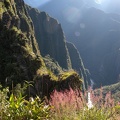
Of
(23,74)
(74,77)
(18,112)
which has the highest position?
(23,74)

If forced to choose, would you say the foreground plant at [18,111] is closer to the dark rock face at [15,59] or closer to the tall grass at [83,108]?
the tall grass at [83,108]

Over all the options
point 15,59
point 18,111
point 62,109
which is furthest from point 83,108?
point 15,59

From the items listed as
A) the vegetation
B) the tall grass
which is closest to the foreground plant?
the vegetation

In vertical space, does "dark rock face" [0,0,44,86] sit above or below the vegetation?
above

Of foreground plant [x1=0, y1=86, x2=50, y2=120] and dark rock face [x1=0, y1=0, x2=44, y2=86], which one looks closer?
foreground plant [x1=0, y1=86, x2=50, y2=120]

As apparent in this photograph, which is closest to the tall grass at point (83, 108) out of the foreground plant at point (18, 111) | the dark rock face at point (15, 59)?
the foreground plant at point (18, 111)

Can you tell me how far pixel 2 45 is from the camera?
28.0m

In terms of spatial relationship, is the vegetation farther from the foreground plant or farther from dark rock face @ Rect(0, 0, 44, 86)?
dark rock face @ Rect(0, 0, 44, 86)

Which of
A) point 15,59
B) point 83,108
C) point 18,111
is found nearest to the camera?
point 18,111

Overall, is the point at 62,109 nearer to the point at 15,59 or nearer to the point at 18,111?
the point at 18,111

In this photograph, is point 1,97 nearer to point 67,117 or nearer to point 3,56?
point 67,117

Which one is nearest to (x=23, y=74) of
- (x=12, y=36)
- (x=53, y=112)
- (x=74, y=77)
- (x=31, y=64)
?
(x=31, y=64)

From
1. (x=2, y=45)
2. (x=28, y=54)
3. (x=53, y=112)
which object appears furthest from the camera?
(x=2, y=45)

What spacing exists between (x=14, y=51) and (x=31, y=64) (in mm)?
3881
